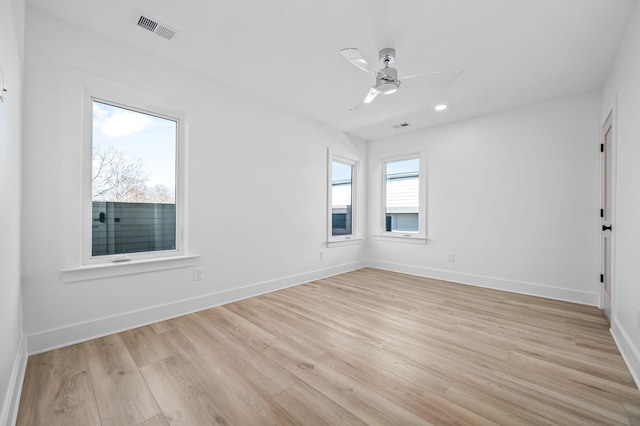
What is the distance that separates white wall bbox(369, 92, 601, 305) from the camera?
3.31 m

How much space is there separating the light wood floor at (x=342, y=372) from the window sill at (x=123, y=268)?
0.52 meters

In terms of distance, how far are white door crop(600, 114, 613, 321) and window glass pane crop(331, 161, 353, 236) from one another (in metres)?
3.36

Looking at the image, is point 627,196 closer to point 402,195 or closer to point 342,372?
point 342,372

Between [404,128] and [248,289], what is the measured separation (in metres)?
3.54

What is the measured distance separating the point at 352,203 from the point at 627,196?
3.64 metres

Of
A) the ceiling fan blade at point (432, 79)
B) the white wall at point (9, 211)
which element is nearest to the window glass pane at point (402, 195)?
the ceiling fan blade at point (432, 79)

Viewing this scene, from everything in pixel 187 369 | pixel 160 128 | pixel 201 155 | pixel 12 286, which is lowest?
pixel 187 369

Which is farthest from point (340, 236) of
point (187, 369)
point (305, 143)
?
point (187, 369)

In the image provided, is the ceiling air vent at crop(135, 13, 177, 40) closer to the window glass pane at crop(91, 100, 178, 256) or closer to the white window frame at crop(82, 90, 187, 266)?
the white window frame at crop(82, 90, 187, 266)

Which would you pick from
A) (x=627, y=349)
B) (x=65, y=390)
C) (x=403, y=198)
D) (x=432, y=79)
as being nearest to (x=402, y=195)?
(x=403, y=198)

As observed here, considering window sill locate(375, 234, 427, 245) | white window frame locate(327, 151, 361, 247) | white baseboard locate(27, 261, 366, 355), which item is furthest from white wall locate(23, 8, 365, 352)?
window sill locate(375, 234, 427, 245)

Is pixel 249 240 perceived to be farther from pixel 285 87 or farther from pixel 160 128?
pixel 285 87

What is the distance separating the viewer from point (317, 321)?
8.87ft

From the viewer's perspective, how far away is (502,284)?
3.86m
